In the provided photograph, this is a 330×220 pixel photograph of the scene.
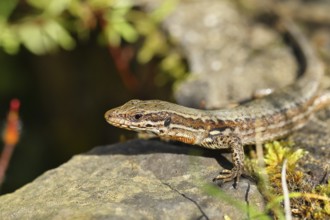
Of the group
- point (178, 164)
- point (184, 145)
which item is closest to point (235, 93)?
point (184, 145)

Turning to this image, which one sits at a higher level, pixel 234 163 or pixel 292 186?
pixel 234 163

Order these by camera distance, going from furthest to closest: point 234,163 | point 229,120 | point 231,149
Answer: point 229,120, point 231,149, point 234,163

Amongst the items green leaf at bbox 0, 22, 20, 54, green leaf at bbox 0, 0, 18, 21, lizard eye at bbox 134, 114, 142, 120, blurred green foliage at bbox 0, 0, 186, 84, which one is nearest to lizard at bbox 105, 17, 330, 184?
lizard eye at bbox 134, 114, 142, 120

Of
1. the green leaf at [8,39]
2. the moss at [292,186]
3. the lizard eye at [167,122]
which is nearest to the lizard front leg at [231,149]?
the moss at [292,186]

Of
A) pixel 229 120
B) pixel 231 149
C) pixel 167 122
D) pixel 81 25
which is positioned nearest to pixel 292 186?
pixel 231 149

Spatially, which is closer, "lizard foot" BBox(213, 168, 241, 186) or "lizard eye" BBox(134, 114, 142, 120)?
"lizard foot" BBox(213, 168, 241, 186)

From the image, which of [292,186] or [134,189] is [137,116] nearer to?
[134,189]

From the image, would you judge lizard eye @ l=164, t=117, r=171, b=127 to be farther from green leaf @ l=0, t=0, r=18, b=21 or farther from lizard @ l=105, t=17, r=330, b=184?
green leaf @ l=0, t=0, r=18, b=21
